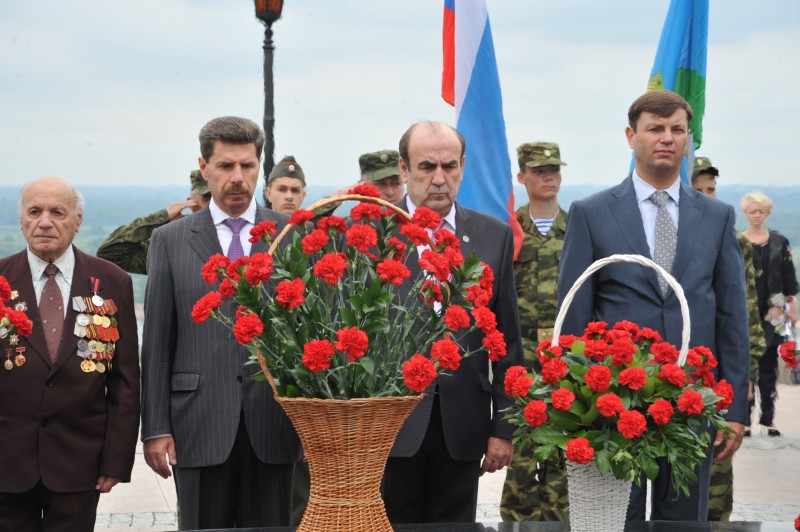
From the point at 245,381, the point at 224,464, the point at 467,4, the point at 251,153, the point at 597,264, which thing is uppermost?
the point at 467,4

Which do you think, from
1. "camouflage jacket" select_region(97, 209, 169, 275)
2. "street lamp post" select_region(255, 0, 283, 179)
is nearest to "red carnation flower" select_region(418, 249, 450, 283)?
"camouflage jacket" select_region(97, 209, 169, 275)

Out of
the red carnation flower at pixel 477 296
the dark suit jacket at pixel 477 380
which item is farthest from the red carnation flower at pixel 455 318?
the dark suit jacket at pixel 477 380

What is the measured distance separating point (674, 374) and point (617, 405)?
18cm

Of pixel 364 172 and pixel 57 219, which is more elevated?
pixel 364 172

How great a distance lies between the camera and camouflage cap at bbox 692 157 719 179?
22.6 ft

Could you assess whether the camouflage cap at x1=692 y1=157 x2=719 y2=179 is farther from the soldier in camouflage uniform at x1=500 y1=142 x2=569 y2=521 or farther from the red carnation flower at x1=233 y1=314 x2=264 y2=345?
the red carnation flower at x1=233 y1=314 x2=264 y2=345

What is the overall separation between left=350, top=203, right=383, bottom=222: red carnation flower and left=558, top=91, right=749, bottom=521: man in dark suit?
140cm

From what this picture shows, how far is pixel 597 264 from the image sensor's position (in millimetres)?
3000

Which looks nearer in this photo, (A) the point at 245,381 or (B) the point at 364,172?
(A) the point at 245,381

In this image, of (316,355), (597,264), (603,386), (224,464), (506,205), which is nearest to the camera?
(316,355)

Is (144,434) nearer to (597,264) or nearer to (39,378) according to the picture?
(39,378)

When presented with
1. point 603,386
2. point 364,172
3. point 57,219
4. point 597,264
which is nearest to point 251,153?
point 57,219

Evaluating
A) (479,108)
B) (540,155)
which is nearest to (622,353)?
(540,155)

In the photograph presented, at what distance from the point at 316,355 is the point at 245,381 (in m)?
1.50
